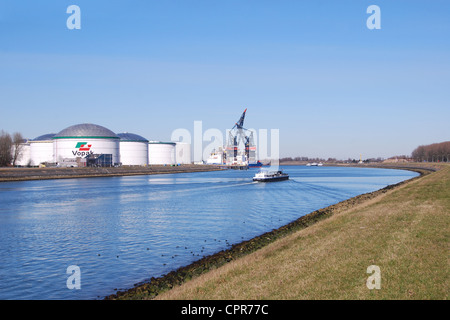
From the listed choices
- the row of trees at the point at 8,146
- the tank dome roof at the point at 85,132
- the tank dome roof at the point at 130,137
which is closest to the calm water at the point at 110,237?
the row of trees at the point at 8,146

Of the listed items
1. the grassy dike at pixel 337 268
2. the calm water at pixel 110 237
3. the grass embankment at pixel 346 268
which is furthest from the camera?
the calm water at pixel 110 237

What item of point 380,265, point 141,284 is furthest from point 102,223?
point 380,265

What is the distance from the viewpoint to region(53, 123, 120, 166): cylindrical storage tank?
474 feet

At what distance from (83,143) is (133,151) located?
31.6 m

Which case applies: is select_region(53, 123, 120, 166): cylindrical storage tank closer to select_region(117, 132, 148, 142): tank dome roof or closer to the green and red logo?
the green and red logo

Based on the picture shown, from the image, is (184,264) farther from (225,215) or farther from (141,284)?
(225,215)

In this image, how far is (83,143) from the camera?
145 meters

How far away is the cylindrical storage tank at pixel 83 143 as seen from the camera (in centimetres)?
14450

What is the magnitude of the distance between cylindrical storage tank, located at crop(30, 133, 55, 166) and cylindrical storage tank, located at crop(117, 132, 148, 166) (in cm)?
2892

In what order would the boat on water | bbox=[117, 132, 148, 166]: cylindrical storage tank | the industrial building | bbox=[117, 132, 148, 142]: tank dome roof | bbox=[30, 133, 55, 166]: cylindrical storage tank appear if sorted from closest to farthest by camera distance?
the boat on water < the industrial building < bbox=[30, 133, 55, 166]: cylindrical storage tank < bbox=[117, 132, 148, 166]: cylindrical storage tank < bbox=[117, 132, 148, 142]: tank dome roof

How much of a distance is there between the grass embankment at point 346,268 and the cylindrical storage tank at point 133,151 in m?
161

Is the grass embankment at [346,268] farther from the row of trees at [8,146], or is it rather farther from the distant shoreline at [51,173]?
the row of trees at [8,146]

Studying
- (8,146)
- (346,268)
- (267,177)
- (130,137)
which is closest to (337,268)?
(346,268)

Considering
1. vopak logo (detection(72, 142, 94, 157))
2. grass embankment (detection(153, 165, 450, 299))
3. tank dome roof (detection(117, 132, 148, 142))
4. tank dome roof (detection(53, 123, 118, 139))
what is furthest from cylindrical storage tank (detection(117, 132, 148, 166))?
grass embankment (detection(153, 165, 450, 299))
